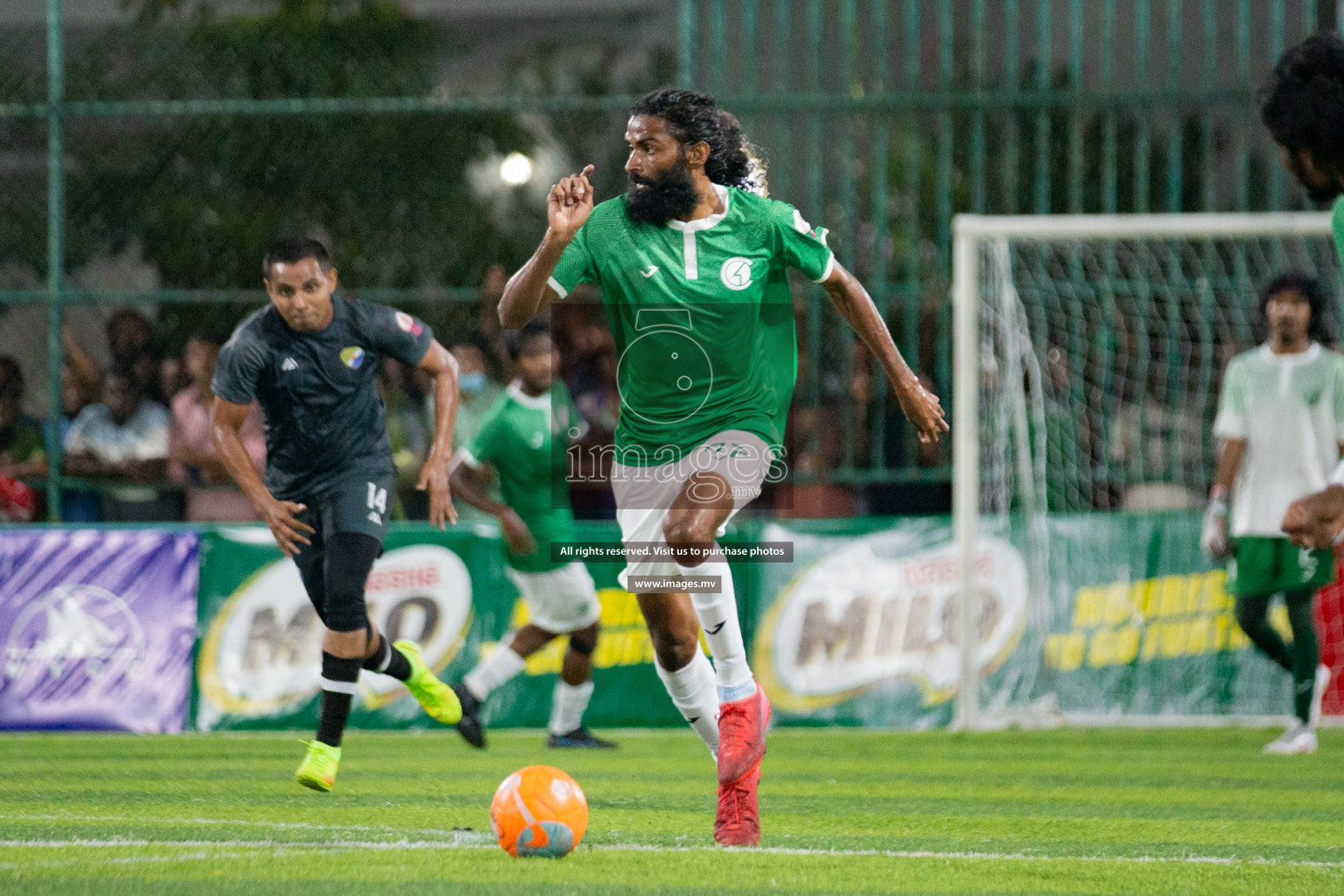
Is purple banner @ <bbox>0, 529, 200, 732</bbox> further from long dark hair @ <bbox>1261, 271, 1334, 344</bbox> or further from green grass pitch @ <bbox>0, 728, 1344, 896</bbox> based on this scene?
long dark hair @ <bbox>1261, 271, 1334, 344</bbox>

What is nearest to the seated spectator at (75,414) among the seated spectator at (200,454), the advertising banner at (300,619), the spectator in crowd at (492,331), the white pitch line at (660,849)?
the seated spectator at (200,454)

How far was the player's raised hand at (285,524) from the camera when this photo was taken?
22.3 ft

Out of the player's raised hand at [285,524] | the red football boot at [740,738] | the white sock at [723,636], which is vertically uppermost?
the player's raised hand at [285,524]

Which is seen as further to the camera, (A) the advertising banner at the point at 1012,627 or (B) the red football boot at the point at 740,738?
(A) the advertising banner at the point at 1012,627

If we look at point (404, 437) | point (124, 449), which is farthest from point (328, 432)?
point (124, 449)

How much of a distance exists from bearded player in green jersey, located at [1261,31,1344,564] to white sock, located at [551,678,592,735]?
554 cm

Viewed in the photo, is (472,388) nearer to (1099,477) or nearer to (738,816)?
(1099,477)

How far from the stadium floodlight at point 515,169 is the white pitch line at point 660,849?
7.63 meters

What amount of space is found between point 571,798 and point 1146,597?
6.49 m

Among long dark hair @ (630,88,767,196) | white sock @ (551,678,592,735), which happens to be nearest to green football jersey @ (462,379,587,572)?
white sock @ (551,678,592,735)

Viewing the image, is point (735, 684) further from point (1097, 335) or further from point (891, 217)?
point (891, 217)

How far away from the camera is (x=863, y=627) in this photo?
1046cm

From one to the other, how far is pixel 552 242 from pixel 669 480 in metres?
0.88

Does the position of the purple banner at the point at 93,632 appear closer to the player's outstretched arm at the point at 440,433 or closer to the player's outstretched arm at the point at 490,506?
the player's outstretched arm at the point at 490,506
